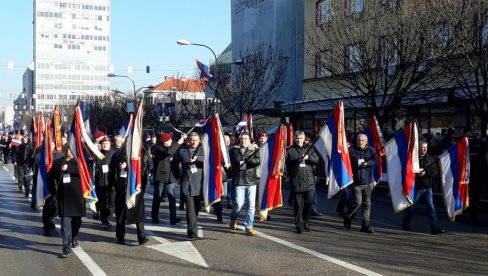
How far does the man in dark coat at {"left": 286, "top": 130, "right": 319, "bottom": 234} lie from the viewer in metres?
10.6

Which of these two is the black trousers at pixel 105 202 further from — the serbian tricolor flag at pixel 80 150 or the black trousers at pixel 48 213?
the serbian tricolor flag at pixel 80 150

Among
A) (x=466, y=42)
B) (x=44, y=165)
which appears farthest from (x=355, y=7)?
(x=44, y=165)

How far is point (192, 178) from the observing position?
407 inches

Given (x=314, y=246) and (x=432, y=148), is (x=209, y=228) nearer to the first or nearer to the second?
(x=314, y=246)

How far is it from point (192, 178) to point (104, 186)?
7.56 feet

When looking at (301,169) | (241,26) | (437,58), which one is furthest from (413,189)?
(241,26)

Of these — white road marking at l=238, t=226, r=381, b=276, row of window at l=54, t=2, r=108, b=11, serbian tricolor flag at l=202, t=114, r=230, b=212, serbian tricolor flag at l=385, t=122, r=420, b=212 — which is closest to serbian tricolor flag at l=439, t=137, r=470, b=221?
serbian tricolor flag at l=385, t=122, r=420, b=212

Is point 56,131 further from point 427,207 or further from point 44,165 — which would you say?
point 427,207

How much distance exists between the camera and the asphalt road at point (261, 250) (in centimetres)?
797

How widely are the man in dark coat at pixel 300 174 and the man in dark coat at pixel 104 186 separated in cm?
337

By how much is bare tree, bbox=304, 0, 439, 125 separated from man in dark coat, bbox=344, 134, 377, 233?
20.3 feet

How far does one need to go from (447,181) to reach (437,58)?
16.3 feet

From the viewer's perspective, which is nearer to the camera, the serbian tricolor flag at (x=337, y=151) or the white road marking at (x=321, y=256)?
the white road marking at (x=321, y=256)

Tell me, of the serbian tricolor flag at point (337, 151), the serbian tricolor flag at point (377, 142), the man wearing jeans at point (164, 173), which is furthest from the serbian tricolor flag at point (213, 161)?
the serbian tricolor flag at point (377, 142)
